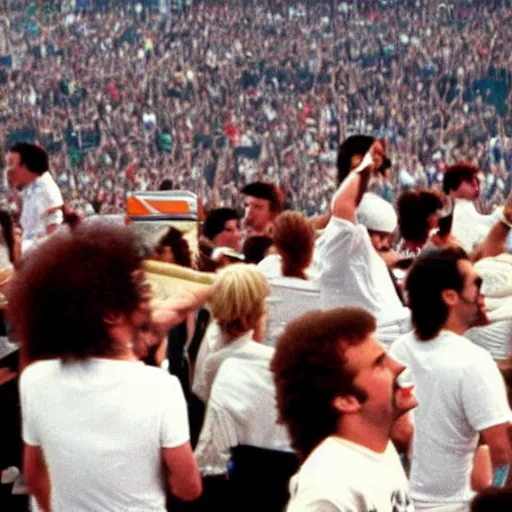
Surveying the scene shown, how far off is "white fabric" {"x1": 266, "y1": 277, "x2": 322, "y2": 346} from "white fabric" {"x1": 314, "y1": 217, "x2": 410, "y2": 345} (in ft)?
0.51

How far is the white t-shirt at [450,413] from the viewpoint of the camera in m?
3.52

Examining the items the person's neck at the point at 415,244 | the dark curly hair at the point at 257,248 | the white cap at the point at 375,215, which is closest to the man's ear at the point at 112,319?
the white cap at the point at 375,215

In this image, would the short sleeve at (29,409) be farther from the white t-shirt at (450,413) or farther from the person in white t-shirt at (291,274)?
the person in white t-shirt at (291,274)

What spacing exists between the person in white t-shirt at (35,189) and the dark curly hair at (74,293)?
549 centimetres

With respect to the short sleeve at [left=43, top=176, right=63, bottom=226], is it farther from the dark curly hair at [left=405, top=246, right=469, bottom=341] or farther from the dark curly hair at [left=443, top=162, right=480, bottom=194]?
the dark curly hair at [left=405, top=246, right=469, bottom=341]

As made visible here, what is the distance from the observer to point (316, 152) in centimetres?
1409

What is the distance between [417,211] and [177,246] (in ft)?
5.90

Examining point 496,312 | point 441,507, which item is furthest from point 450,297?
point 496,312

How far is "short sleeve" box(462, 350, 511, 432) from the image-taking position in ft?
11.4

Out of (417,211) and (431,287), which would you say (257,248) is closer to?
(417,211)

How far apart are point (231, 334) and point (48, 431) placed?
1.39 metres

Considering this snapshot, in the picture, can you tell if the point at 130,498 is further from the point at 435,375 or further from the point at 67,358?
the point at 435,375

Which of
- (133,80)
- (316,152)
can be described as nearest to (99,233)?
(316,152)

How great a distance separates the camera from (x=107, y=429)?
9.41 feet
